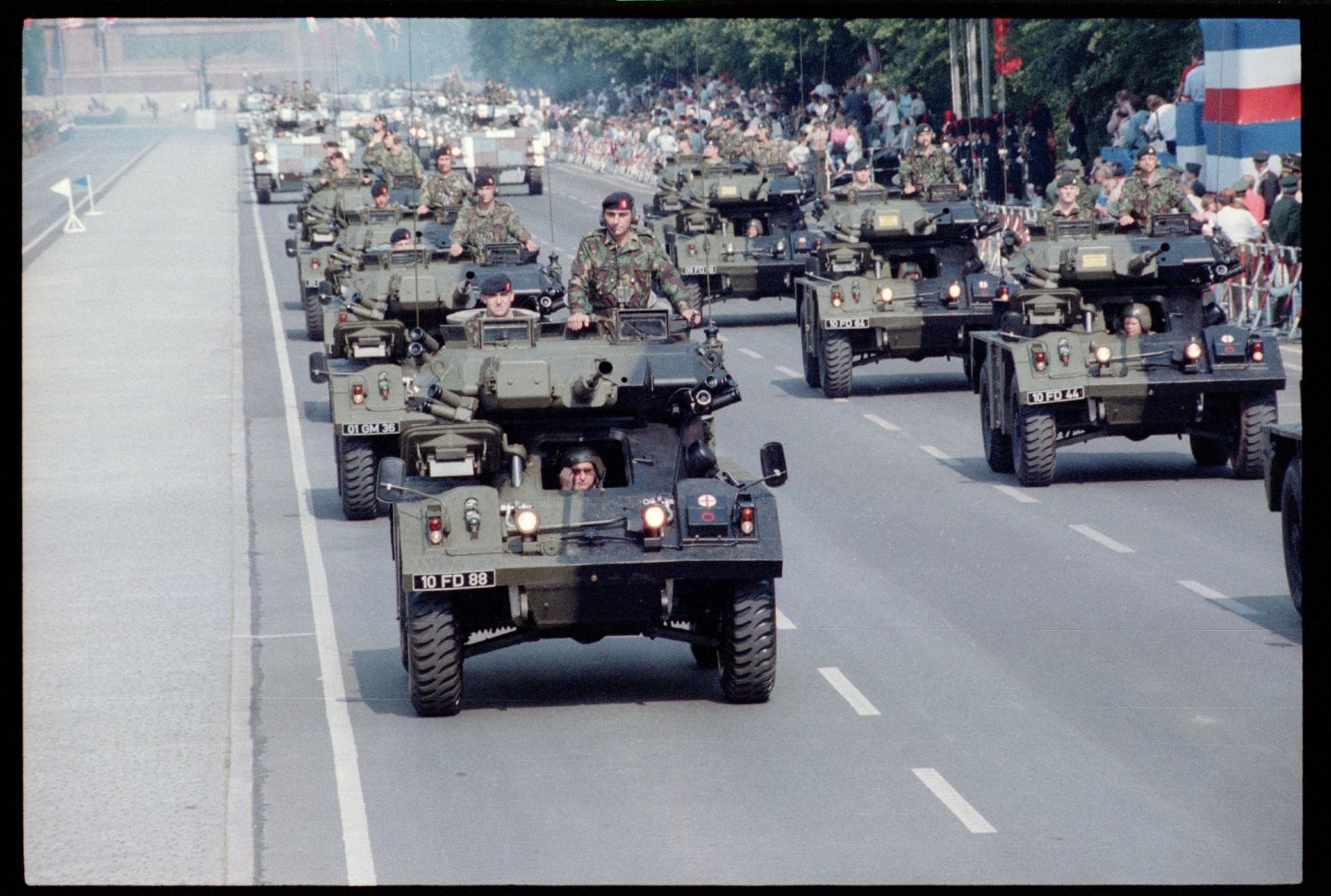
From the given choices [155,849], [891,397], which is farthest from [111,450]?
[155,849]

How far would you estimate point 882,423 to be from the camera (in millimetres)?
24219

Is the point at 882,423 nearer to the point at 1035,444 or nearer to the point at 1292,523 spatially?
the point at 1035,444

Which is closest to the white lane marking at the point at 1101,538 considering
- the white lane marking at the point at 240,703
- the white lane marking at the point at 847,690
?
the white lane marking at the point at 847,690

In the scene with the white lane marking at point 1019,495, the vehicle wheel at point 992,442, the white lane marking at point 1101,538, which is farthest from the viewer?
the vehicle wheel at point 992,442

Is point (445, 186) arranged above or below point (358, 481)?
above

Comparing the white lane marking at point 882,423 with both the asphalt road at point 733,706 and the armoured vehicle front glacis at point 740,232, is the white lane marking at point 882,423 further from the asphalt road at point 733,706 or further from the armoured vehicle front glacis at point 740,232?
the armoured vehicle front glacis at point 740,232

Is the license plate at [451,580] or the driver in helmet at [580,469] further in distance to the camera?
the driver in helmet at [580,469]

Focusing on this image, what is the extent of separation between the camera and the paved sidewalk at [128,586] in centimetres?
1046

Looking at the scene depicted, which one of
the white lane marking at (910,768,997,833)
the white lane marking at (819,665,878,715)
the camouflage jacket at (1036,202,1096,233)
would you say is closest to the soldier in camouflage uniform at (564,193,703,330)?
the white lane marking at (819,665,878,715)

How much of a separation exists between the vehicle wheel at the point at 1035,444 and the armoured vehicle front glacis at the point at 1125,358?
0.01m

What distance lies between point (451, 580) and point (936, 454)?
34.7 feet

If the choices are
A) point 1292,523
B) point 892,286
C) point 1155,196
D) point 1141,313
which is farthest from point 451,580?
point 892,286

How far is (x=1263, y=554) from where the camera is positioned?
54.5 feet
